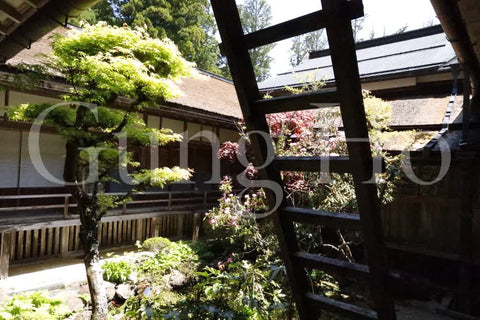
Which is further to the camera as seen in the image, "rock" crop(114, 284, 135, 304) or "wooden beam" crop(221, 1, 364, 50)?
"rock" crop(114, 284, 135, 304)

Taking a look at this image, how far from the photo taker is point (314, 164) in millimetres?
1273

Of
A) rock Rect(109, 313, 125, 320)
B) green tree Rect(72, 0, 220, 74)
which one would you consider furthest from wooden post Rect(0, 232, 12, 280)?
green tree Rect(72, 0, 220, 74)

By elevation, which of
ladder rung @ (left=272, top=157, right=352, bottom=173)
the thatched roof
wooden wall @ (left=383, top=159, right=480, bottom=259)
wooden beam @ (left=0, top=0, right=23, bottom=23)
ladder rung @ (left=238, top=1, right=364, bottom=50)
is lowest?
wooden wall @ (left=383, top=159, right=480, bottom=259)

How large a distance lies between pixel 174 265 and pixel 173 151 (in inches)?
163

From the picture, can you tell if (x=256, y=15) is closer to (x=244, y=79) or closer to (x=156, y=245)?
(x=156, y=245)

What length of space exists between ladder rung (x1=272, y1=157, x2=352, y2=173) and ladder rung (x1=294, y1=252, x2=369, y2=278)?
0.44 metres

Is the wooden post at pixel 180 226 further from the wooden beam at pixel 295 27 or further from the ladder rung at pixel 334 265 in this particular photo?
the wooden beam at pixel 295 27

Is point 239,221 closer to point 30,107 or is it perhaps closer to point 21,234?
point 30,107

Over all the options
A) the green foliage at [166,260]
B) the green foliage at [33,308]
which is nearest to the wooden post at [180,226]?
the green foliage at [166,260]

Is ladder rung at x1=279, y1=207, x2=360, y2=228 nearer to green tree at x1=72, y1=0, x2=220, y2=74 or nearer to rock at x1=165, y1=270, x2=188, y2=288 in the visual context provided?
rock at x1=165, y1=270, x2=188, y2=288

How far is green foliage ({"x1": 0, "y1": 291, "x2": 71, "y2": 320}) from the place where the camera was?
154 inches

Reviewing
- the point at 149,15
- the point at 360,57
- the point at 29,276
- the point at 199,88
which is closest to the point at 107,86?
the point at 29,276

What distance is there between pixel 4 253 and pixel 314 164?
6.71 metres

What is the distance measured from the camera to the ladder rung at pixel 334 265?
1.30m
